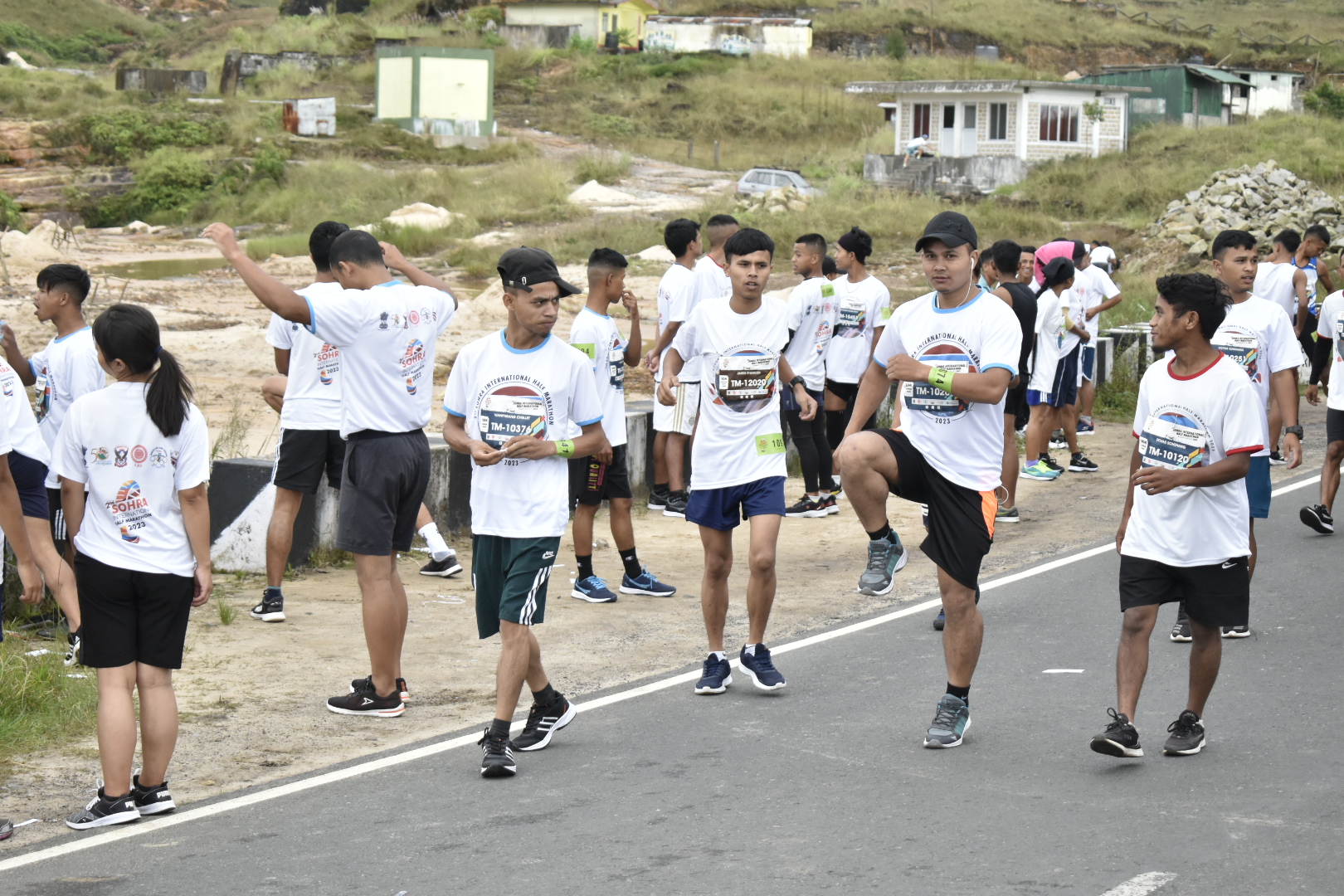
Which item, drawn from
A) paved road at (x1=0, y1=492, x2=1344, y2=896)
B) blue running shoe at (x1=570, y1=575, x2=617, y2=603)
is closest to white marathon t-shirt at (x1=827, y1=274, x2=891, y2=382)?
A: blue running shoe at (x1=570, y1=575, x2=617, y2=603)

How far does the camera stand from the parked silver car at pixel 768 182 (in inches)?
1838

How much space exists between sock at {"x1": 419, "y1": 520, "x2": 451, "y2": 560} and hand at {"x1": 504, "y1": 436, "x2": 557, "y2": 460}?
4002mm

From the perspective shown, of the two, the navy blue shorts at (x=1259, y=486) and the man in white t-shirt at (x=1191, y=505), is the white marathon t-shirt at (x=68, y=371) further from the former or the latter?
the navy blue shorts at (x=1259, y=486)

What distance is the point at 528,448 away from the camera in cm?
582

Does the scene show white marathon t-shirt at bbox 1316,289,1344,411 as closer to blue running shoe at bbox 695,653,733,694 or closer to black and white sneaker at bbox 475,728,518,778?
blue running shoe at bbox 695,653,733,694

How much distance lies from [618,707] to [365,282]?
92.3 inches

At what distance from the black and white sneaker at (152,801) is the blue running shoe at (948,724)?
304cm

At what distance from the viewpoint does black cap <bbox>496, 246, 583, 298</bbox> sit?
5.85m

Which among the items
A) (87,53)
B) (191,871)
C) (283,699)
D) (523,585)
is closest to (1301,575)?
(523,585)

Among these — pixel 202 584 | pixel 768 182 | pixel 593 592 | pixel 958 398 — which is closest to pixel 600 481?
pixel 593 592

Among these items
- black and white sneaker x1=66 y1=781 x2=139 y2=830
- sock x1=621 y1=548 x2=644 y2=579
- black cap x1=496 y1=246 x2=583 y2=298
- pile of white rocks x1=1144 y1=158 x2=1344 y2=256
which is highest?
pile of white rocks x1=1144 y1=158 x2=1344 y2=256

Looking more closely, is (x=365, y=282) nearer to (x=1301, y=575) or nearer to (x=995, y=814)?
(x=995, y=814)

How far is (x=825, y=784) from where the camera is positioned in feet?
18.6

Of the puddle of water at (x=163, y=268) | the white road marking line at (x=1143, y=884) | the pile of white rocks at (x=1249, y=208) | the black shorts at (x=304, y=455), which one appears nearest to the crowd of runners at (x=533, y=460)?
the black shorts at (x=304, y=455)
